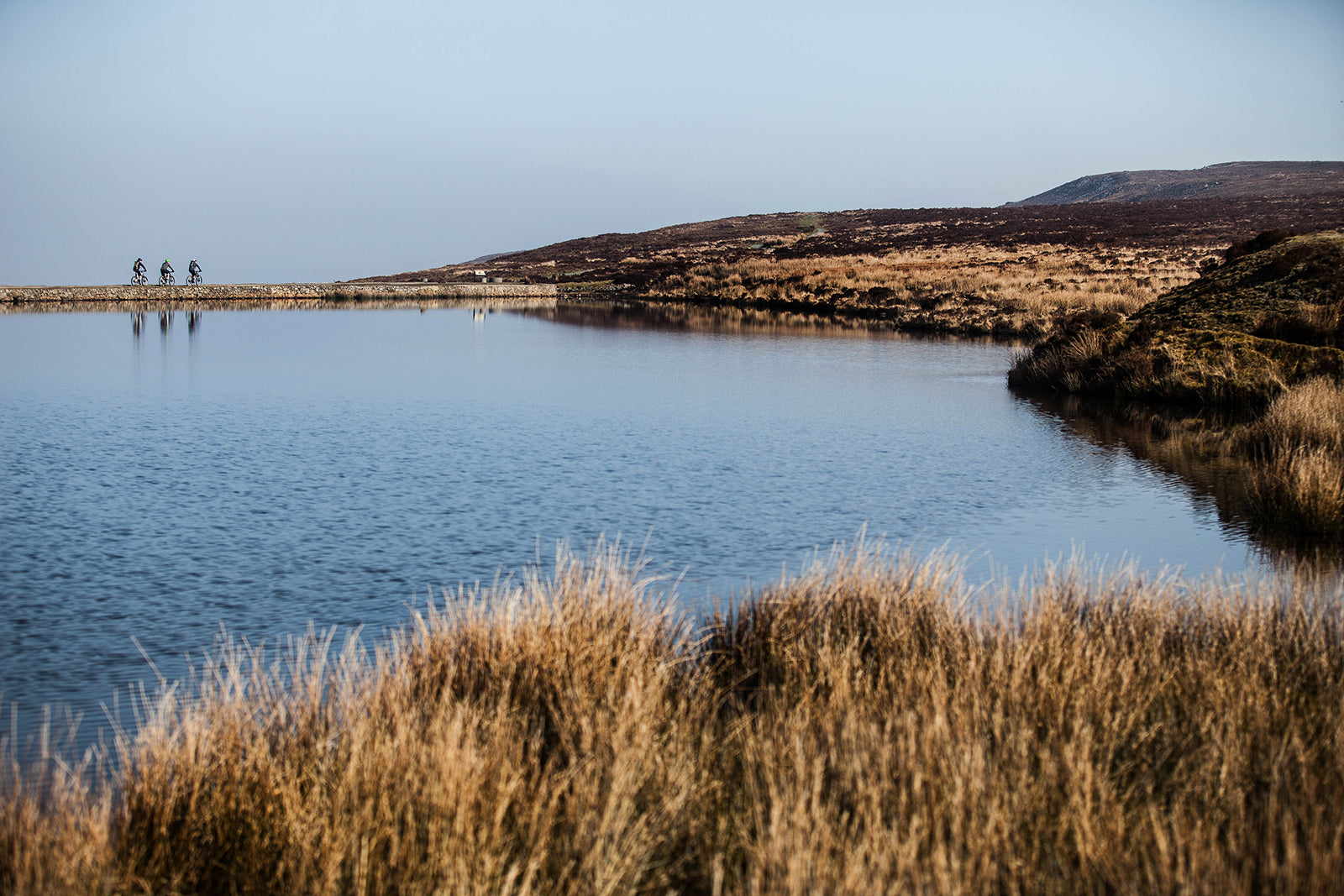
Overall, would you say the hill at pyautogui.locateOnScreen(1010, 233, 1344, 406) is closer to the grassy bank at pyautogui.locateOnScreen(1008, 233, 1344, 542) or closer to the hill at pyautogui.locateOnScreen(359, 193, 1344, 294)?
the grassy bank at pyautogui.locateOnScreen(1008, 233, 1344, 542)

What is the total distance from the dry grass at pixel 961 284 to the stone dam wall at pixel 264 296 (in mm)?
8388

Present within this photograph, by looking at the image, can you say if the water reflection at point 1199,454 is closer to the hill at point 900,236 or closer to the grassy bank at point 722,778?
the grassy bank at point 722,778

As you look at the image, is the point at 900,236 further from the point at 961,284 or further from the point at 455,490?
the point at 455,490

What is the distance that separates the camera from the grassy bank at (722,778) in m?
3.09

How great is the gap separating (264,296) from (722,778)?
172 feet

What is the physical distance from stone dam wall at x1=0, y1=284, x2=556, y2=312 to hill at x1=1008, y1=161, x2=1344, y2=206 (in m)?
68.5

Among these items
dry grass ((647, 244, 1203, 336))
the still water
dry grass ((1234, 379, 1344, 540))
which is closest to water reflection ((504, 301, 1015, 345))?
dry grass ((647, 244, 1203, 336))

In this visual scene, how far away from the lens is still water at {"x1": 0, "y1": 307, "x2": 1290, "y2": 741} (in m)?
7.20

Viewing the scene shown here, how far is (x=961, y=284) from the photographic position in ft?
136

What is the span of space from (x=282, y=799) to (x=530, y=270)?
257 feet

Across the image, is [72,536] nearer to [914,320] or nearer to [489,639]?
[489,639]

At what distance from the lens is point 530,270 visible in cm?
8012

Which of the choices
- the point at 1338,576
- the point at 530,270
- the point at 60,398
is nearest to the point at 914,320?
the point at 60,398

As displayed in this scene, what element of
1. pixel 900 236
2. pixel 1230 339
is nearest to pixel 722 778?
pixel 1230 339
